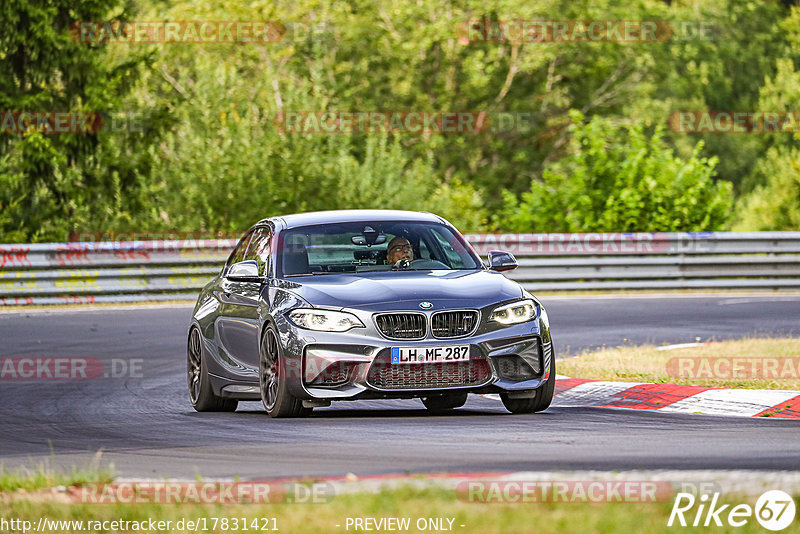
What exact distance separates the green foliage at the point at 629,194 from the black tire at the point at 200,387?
19738 mm

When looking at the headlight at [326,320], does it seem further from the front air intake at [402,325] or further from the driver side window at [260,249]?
the driver side window at [260,249]

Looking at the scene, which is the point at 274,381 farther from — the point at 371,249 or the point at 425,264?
the point at 425,264

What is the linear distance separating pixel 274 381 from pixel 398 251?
149 centimetres

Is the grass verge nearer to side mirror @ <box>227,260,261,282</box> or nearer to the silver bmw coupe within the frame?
the silver bmw coupe

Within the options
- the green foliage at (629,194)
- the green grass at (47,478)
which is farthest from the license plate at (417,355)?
→ the green foliage at (629,194)

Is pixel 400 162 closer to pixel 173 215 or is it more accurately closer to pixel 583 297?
pixel 173 215

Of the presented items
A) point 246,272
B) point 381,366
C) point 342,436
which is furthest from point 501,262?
point 342,436

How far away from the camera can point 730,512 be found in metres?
6.12

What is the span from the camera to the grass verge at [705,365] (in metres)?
12.6

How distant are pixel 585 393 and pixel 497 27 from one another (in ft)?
126

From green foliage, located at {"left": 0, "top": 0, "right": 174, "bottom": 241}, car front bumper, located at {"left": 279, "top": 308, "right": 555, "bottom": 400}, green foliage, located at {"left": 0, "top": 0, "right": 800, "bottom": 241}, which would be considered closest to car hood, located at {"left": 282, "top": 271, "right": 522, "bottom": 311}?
car front bumper, located at {"left": 279, "top": 308, "right": 555, "bottom": 400}

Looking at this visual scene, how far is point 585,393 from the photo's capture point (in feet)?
40.4

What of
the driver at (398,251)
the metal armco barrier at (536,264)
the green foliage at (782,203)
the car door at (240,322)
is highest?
the driver at (398,251)

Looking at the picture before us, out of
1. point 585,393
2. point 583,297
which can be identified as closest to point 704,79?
point 583,297
